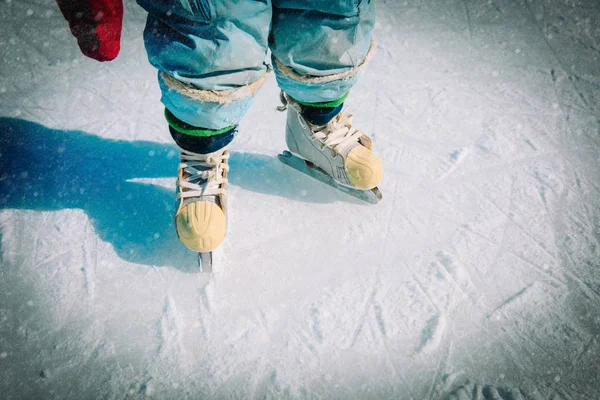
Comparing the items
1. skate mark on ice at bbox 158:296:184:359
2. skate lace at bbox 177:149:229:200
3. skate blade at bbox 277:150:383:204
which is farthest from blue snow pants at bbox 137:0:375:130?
skate mark on ice at bbox 158:296:184:359

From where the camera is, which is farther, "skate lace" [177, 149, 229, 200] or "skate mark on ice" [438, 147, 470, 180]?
"skate mark on ice" [438, 147, 470, 180]

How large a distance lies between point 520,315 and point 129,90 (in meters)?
1.65

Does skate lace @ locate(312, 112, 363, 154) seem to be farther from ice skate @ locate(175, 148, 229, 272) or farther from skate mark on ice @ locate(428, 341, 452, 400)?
skate mark on ice @ locate(428, 341, 452, 400)

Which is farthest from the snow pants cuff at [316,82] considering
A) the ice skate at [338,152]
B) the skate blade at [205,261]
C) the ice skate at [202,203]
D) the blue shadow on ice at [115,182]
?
the skate blade at [205,261]

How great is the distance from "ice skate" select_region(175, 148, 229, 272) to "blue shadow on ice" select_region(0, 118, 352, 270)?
0.14 meters

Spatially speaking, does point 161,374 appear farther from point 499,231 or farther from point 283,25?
point 499,231

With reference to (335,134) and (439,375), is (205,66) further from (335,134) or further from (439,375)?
(439,375)

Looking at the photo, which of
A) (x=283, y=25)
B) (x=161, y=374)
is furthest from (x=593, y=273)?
(x=161, y=374)

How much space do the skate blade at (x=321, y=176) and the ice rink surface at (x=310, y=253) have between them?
0.09ft

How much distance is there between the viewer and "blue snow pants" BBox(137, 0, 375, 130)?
0.64 meters

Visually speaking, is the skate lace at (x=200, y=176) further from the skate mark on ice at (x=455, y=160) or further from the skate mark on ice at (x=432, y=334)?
the skate mark on ice at (x=455, y=160)

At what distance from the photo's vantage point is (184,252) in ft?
3.28

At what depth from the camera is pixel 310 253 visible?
3.33 feet

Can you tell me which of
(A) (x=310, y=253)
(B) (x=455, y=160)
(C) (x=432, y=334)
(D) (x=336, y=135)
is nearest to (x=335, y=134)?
(D) (x=336, y=135)
